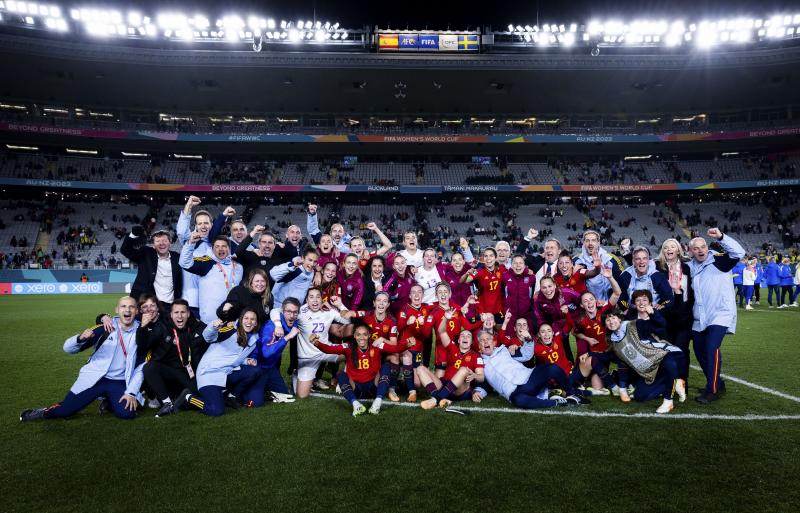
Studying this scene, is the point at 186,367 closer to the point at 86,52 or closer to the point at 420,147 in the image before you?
the point at 86,52

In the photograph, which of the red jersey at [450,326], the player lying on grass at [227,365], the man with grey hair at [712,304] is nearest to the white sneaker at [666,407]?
the man with grey hair at [712,304]

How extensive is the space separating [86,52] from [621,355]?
1372 inches

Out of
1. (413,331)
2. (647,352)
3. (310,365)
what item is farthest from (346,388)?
(647,352)

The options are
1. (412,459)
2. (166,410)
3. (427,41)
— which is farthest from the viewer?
(427,41)

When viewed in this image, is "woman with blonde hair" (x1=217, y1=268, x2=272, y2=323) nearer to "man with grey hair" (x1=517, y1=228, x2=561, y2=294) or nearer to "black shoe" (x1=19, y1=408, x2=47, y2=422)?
"black shoe" (x1=19, y1=408, x2=47, y2=422)

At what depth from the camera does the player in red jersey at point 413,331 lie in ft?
19.6

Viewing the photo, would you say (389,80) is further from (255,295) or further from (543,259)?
(255,295)

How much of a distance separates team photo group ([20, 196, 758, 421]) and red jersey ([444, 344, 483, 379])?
2cm

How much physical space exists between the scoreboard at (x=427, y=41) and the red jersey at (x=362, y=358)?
2868 cm

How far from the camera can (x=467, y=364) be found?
19.2ft

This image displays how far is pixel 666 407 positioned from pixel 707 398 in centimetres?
85

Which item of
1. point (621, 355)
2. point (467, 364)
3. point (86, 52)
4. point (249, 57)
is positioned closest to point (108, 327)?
point (467, 364)

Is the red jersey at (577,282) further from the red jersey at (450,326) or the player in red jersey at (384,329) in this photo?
the player in red jersey at (384,329)

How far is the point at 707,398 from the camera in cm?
554
